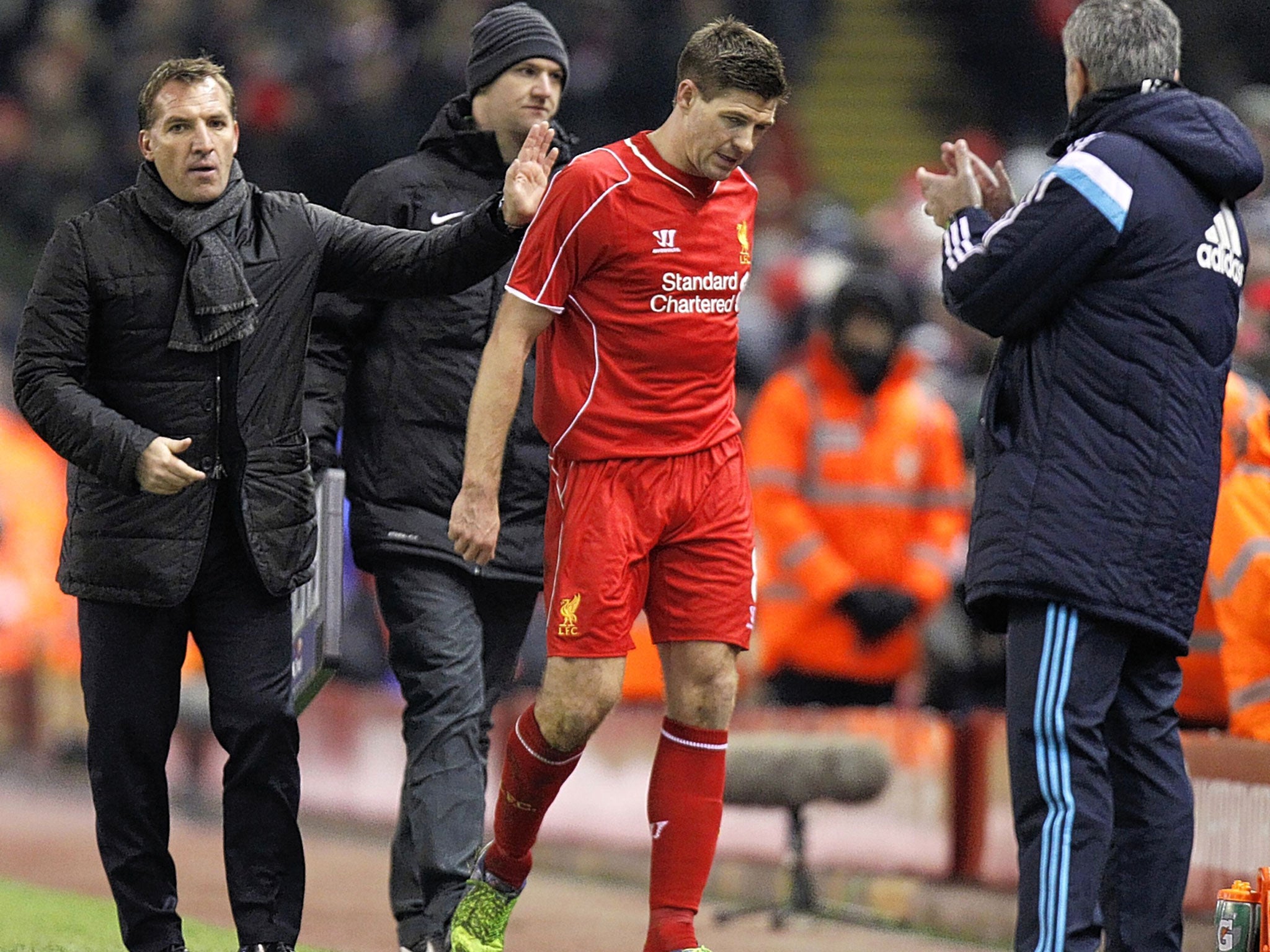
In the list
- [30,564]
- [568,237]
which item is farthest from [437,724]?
[30,564]

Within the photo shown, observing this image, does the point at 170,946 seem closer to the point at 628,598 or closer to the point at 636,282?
the point at 628,598

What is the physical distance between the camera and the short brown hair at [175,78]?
5734 mm

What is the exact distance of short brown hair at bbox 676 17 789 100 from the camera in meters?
5.67

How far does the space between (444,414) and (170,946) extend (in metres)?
1.64

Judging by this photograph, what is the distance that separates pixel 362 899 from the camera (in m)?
8.63

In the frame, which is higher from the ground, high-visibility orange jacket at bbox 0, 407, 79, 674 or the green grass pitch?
high-visibility orange jacket at bbox 0, 407, 79, 674

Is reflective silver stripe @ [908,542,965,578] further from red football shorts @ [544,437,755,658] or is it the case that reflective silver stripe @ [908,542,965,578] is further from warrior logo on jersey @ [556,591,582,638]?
warrior logo on jersey @ [556,591,582,638]

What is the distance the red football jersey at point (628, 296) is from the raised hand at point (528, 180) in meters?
0.04

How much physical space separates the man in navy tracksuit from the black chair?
120 inches

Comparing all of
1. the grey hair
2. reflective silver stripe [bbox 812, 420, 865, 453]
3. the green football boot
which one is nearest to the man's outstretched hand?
the green football boot

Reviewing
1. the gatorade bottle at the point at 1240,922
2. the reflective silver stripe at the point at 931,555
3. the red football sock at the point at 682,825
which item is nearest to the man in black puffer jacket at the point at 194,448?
the red football sock at the point at 682,825

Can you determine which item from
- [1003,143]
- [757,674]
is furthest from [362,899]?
[1003,143]

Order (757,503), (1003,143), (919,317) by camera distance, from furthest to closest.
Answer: (1003,143)
(919,317)
(757,503)

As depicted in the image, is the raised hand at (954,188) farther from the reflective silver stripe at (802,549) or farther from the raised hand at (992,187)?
the reflective silver stripe at (802,549)
